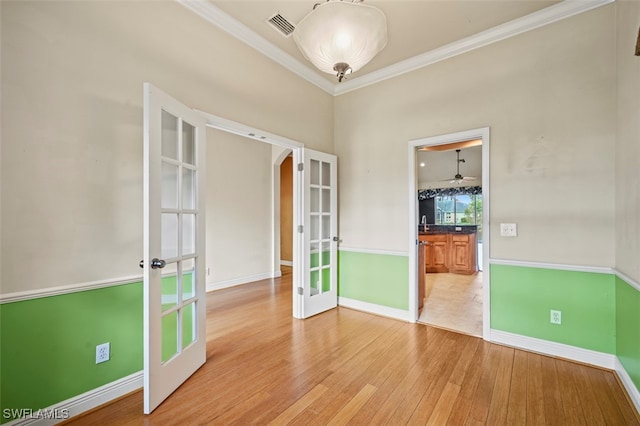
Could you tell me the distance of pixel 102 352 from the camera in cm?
180

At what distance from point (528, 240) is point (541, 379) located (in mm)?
1131

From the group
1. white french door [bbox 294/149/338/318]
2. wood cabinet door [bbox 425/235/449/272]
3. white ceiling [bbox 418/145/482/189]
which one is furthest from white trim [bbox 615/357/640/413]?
white ceiling [bbox 418/145/482/189]

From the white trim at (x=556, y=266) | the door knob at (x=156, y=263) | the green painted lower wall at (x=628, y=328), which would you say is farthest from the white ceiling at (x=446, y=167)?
the door knob at (x=156, y=263)

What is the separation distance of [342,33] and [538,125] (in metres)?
2.11

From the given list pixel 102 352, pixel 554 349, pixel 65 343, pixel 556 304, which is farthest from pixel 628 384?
pixel 65 343

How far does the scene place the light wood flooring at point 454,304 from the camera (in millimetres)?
3120

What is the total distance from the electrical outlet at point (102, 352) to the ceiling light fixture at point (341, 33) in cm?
229

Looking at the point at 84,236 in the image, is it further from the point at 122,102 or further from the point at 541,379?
the point at 541,379

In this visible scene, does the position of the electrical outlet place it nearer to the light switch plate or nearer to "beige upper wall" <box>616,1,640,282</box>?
the light switch plate

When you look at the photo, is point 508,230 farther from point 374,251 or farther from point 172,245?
point 172,245

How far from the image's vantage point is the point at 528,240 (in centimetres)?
253

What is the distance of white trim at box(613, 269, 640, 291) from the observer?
5.70ft

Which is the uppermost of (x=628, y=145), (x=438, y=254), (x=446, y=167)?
(x=446, y=167)

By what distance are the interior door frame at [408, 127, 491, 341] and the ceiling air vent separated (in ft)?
5.80
